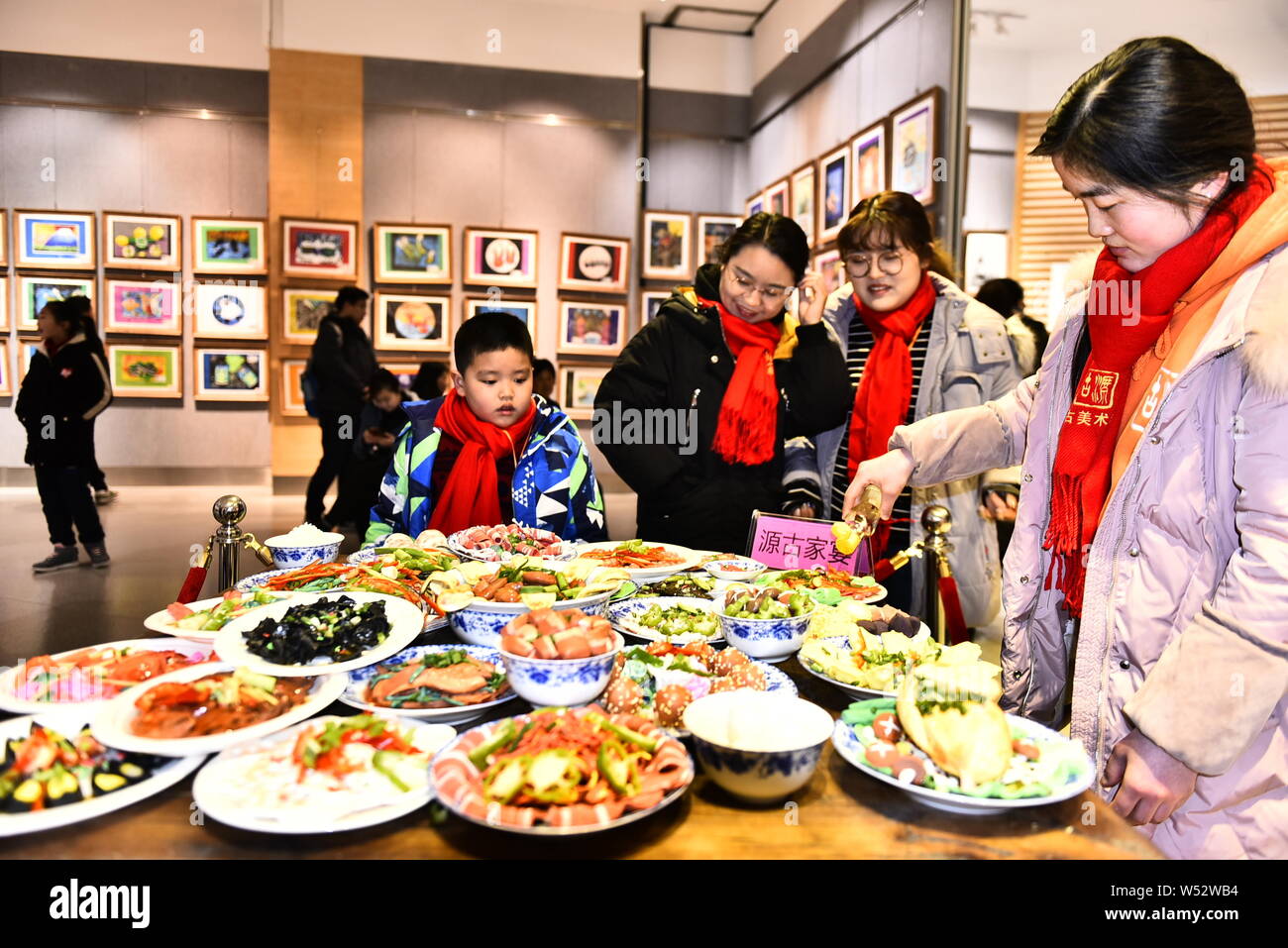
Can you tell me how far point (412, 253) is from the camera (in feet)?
28.7

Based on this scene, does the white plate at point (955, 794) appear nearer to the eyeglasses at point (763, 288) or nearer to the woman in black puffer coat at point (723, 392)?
the woman in black puffer coat at point (723, 392)

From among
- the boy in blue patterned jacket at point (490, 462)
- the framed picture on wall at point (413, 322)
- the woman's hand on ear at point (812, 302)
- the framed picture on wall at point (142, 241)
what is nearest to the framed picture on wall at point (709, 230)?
the framed picture on wall at point (413, 322)

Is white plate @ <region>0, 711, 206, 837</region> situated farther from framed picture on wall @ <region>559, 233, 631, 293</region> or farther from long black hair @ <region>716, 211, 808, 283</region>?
framed picture on wall @ <region>559, 233, 631, 293</region>

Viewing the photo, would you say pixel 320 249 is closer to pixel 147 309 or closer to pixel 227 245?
pixel 227 245

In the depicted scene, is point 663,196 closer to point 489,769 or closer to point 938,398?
point 938,398

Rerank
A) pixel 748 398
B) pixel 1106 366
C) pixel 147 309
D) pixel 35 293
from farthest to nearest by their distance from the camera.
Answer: pixel 147 309 < pixel 35 293 < pixel 748 398 < pixel 1106 366

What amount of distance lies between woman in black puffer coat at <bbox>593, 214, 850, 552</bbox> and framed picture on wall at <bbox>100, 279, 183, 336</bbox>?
774cm

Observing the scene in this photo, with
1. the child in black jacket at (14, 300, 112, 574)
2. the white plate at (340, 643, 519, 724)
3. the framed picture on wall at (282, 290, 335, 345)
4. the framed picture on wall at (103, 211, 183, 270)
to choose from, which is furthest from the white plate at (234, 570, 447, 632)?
the framed picture on wall at (103, 211, 183, 270)

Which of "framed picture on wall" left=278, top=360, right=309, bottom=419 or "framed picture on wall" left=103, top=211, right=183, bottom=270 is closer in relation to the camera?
"framed picture on wall" left=278, top=360, right=309, bottom=419

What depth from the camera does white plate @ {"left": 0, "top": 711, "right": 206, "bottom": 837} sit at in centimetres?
90

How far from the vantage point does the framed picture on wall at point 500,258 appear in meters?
8.90

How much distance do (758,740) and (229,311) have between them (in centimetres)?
914

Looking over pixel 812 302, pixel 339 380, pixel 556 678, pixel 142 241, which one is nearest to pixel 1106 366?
pixel 556 678

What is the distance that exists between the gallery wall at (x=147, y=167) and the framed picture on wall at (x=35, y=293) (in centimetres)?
15
